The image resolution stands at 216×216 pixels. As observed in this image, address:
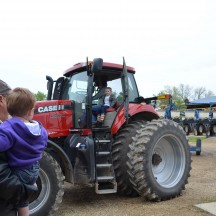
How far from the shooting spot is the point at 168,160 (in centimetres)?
657

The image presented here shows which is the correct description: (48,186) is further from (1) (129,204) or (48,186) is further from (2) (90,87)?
(2) (90,87)

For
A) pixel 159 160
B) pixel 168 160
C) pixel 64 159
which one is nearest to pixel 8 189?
pixel 64 159

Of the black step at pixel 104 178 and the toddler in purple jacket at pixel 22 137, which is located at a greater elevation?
the toddler in purple jacket at pixel 22 137

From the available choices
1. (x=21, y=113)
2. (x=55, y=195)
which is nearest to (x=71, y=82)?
(x=55, y=195)

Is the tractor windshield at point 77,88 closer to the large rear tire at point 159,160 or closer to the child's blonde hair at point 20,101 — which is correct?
the large rear tire at point 159,160

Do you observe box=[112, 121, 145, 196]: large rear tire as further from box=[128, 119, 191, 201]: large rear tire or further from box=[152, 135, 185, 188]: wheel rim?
box=[152, 135, 185, 188]: wheel rim

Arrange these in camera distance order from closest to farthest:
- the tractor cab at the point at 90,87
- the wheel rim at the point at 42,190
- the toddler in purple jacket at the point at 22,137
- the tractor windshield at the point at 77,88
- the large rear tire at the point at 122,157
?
1. the toddler in purple jacket at the point at 22,137
2. the wheel rim at the point at 42,190
3. the large rear tire at the point at 122,157
4. the tractor cab at the point at 90,87
5. the tractor windshield at the point at 77,88

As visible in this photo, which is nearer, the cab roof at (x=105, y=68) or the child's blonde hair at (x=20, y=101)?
the child's blonde hair at (x=20, y=101)

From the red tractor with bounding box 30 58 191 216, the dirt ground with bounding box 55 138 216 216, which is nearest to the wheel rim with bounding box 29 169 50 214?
the red tractor with bounding box 30 58 191 216

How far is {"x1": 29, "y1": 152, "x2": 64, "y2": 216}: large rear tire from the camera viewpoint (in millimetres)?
4809

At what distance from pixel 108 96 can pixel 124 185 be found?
5.08 ft

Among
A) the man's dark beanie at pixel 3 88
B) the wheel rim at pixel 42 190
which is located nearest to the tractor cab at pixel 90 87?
the wheel rim at pixel 42 190

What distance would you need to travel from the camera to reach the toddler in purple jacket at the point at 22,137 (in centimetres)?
210

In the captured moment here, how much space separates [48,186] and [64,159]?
55 centimetres
